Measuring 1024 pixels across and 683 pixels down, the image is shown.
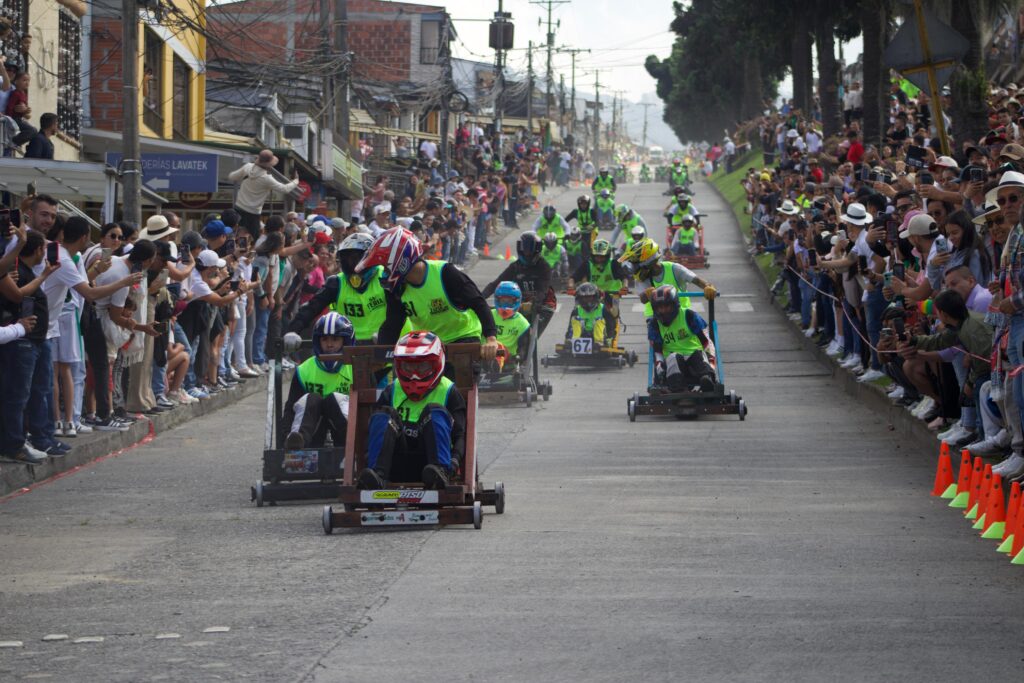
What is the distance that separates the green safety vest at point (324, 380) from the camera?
13.7 meters

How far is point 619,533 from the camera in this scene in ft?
36.2

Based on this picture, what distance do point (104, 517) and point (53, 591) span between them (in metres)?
2.95

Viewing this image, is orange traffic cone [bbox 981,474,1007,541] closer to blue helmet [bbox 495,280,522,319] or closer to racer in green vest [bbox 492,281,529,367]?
racer in green vest [bbox 492,281,529,367]

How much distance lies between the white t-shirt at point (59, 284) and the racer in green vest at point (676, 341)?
7.26 meters

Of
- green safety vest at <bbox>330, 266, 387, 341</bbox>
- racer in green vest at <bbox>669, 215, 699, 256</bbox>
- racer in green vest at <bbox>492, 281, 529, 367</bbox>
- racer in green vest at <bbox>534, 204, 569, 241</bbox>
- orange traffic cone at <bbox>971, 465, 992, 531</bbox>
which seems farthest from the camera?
racer in green vest at <bbox>669, 215, 699, 256</bbox>

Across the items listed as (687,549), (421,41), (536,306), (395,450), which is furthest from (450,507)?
(421,41)

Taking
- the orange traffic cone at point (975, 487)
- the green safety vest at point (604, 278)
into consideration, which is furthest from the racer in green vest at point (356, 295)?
the green safety vest at point (604, 278)

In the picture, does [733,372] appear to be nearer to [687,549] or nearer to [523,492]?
[523,492]

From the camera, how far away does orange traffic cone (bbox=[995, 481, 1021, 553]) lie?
10.3 meters

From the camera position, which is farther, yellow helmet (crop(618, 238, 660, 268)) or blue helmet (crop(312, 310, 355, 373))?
yellow helmet (crop(618, 238, 660, 268))

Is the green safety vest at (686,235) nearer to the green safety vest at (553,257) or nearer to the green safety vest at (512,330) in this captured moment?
the green safety vest at (553,257)

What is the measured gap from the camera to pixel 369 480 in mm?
11539

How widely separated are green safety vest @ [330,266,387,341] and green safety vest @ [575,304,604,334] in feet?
40.8

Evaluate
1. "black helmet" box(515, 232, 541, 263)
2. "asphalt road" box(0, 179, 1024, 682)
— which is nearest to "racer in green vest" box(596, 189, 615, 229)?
"black helmet" box(515, 232, 541, 263)
